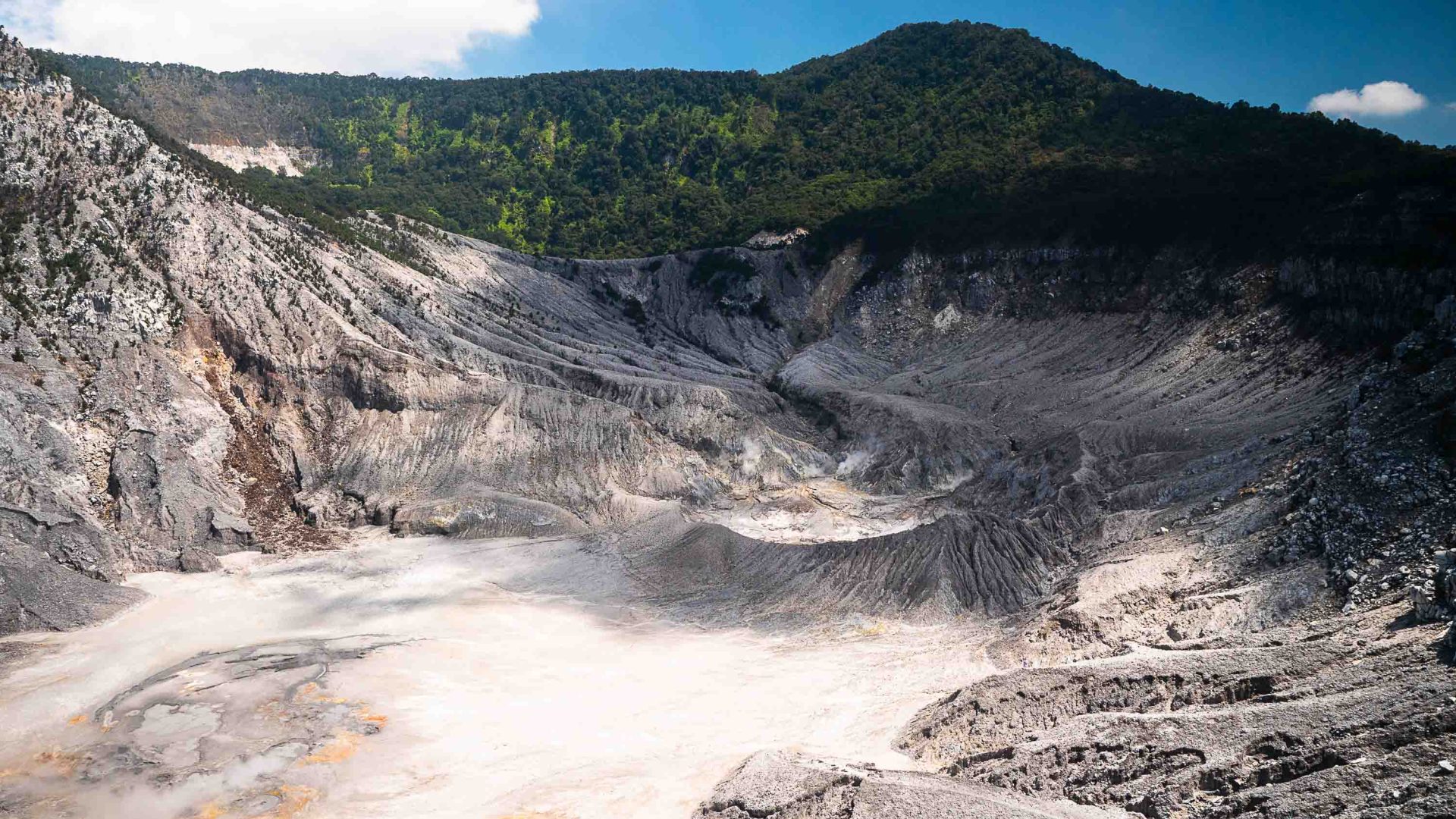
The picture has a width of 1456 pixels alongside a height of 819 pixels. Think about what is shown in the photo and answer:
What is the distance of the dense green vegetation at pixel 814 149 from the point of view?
68250 millimetres

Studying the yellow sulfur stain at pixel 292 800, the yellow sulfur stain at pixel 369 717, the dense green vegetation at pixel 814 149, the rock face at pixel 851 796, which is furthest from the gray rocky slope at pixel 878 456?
the yellow sulfur stain at pixel 369 717

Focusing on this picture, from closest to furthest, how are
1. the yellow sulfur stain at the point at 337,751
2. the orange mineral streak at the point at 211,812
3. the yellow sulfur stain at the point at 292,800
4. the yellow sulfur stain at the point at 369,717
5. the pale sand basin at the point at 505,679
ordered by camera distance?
the orange mineral streak at the point at 211,812, the yellow sulfur stain at the point at 292,800, the pale sand basin at the point at 505,679, the yellow sulfur stain at the point at 337,751, the yellow sulfur stain at the point at 369,717

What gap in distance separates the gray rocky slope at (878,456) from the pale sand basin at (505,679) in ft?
5.63

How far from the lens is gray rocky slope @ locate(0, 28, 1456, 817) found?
1952 cm

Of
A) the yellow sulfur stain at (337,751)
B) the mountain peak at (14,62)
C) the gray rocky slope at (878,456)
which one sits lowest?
the yellow sulfur stain at (337,751)

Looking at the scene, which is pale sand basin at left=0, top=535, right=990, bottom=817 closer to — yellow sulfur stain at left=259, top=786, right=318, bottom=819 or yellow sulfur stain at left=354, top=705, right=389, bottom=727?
yellow sulfur stain at left=259, top=786, right=318, bottom=819

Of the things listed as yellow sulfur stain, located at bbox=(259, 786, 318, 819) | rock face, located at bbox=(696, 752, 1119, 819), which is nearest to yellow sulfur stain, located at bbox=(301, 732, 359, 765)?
yellow sulfur stain, located at bbox=(259, 786, 318, 819)

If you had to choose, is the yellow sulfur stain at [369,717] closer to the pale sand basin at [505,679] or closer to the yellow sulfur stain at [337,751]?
the pale sand basin at [505,679]

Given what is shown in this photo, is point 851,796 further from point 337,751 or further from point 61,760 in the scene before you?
point 61,760

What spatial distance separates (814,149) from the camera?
328 feet

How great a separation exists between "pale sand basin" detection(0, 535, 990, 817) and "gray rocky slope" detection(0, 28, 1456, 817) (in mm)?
1715

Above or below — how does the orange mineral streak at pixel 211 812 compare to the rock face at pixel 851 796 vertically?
below

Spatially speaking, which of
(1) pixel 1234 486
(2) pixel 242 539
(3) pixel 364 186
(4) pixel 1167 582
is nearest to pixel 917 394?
(1) pixel 1234 486

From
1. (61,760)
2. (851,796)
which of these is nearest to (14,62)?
(61,760)
